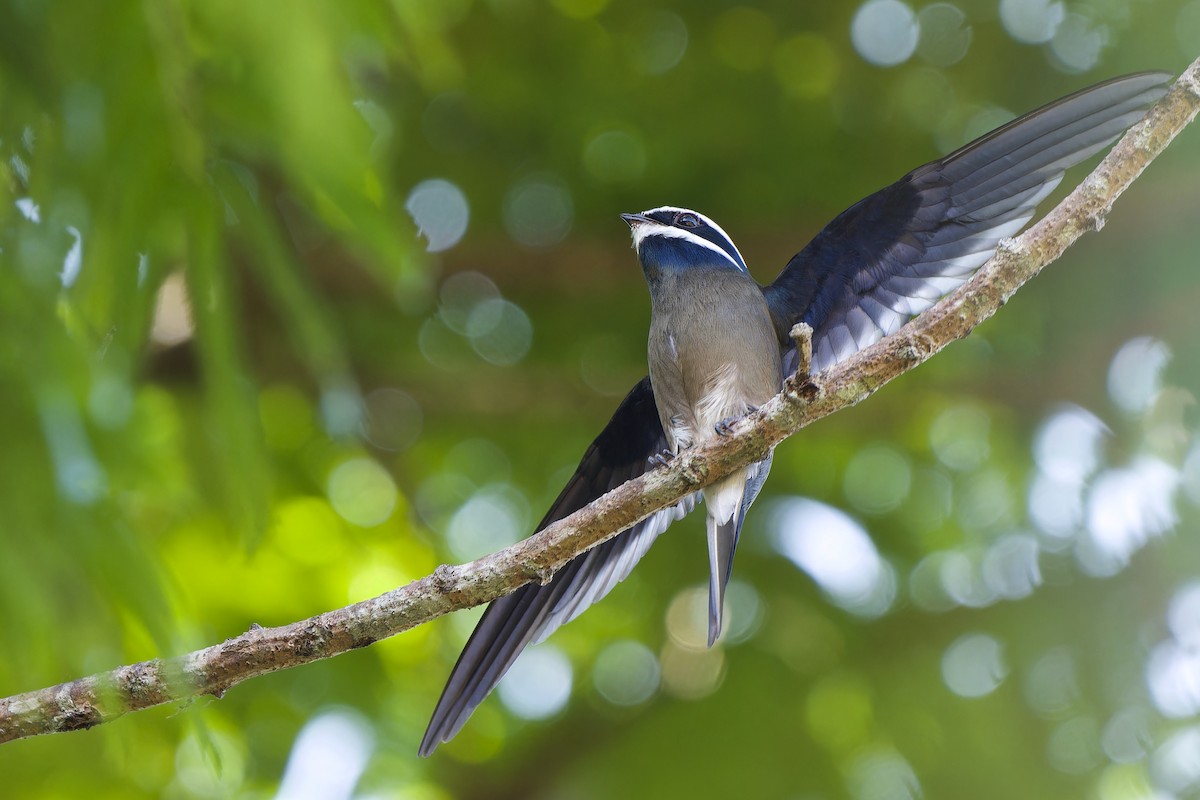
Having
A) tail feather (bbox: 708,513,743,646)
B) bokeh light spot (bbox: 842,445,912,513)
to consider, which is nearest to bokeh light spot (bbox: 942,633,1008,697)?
bokeh light spot (bbox: 842,445,912,513)

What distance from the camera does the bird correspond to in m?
3.70

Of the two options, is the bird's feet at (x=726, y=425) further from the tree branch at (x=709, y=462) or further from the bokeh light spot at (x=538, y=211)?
the bokeh light spot at (x=538, y=211)

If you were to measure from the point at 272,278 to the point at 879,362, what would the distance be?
1.34 meters

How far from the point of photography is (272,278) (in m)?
2.26

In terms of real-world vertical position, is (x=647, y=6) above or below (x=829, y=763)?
above

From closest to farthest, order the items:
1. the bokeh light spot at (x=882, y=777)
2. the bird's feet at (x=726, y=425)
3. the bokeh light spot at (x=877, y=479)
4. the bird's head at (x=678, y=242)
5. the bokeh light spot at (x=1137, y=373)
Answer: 1. the bird's feet at (x=726, y=425)
2. the bird's head at (x=678, y=242)
3. the bokeh light spot at (x=882, y=777)
4. the bokeh light spot at (x=1137, y=373)
5. the bokeh light spot at (x=877, y=479)

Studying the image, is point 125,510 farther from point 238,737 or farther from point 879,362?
point 238,737

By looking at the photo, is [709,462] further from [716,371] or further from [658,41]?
[658,41]

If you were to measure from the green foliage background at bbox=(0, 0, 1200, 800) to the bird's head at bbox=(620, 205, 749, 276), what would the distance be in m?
0.97

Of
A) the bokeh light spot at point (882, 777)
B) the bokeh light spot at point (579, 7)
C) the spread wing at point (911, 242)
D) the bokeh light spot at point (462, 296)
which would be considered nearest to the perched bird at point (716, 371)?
the spread wing at point (911, 242)

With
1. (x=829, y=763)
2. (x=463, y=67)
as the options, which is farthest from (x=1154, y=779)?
(x=463, y=67)

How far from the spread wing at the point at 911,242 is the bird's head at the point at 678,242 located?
0.41 meters

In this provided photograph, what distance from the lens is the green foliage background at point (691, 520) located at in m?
5.22

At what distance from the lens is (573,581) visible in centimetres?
405
